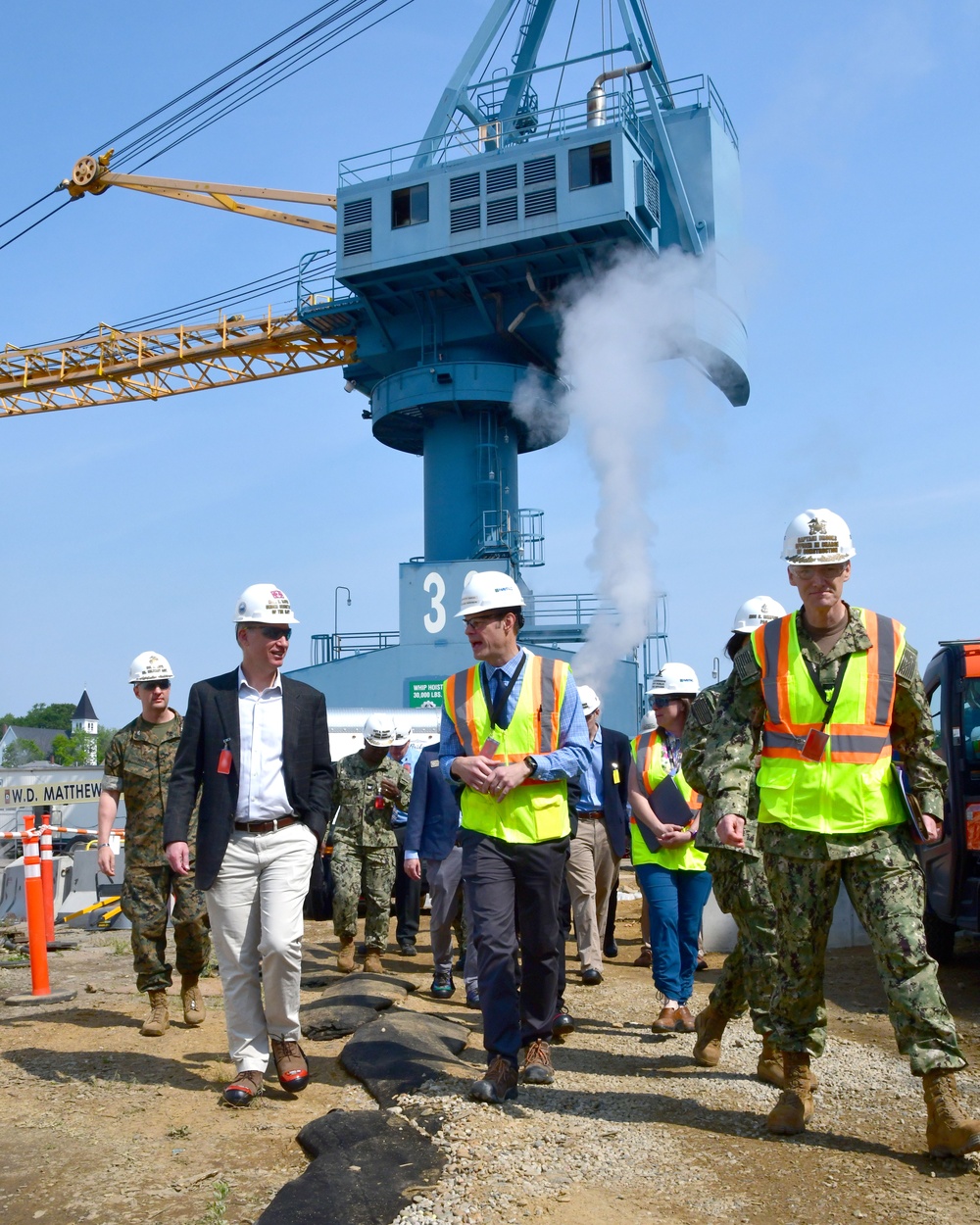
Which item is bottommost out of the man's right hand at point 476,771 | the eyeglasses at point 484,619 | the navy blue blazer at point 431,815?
the navy blue blazer at point 431,815

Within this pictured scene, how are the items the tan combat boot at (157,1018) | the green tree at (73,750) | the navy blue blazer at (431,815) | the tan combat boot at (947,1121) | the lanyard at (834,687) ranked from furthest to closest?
the green tree at (73,750) → the navy blue blazer at (431,815) → the tan combat boot at (157,1018) → the lanyard at (834,687) → the tan combat boot at (947,1121)

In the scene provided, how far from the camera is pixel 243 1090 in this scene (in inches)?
196

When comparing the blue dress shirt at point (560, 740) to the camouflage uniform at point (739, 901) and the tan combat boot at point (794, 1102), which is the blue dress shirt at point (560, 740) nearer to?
the camouflage uniform at point (739, 901)

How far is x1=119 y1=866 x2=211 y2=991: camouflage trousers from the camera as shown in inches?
265

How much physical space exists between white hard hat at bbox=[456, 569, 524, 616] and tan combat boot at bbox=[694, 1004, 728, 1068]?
2.04 m

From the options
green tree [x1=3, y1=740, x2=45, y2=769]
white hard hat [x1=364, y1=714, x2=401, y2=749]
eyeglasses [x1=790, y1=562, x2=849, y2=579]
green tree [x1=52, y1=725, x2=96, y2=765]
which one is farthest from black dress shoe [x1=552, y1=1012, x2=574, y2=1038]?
green tree [x1=3, y1=740, x2=45, y2=769]

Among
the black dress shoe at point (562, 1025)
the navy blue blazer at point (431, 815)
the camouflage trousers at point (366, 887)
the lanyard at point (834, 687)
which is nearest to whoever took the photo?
the lanyard at point (834, 687)

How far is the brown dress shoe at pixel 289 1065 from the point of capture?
16.8ft

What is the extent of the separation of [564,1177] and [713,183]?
29160 mm

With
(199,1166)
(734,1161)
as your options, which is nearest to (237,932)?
(199,1166)

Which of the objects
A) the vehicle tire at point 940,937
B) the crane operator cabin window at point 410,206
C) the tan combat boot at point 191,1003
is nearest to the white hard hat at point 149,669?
the tan combat boot at point 191,1003

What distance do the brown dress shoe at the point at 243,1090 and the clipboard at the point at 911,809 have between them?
111 inches

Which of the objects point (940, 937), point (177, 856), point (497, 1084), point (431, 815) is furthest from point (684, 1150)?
point (940, 937)

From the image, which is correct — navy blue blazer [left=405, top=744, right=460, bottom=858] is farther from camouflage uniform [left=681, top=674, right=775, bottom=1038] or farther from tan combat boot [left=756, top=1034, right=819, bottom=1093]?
tan combat boot [left=756, top=1034, right=819, bottom=1093]
